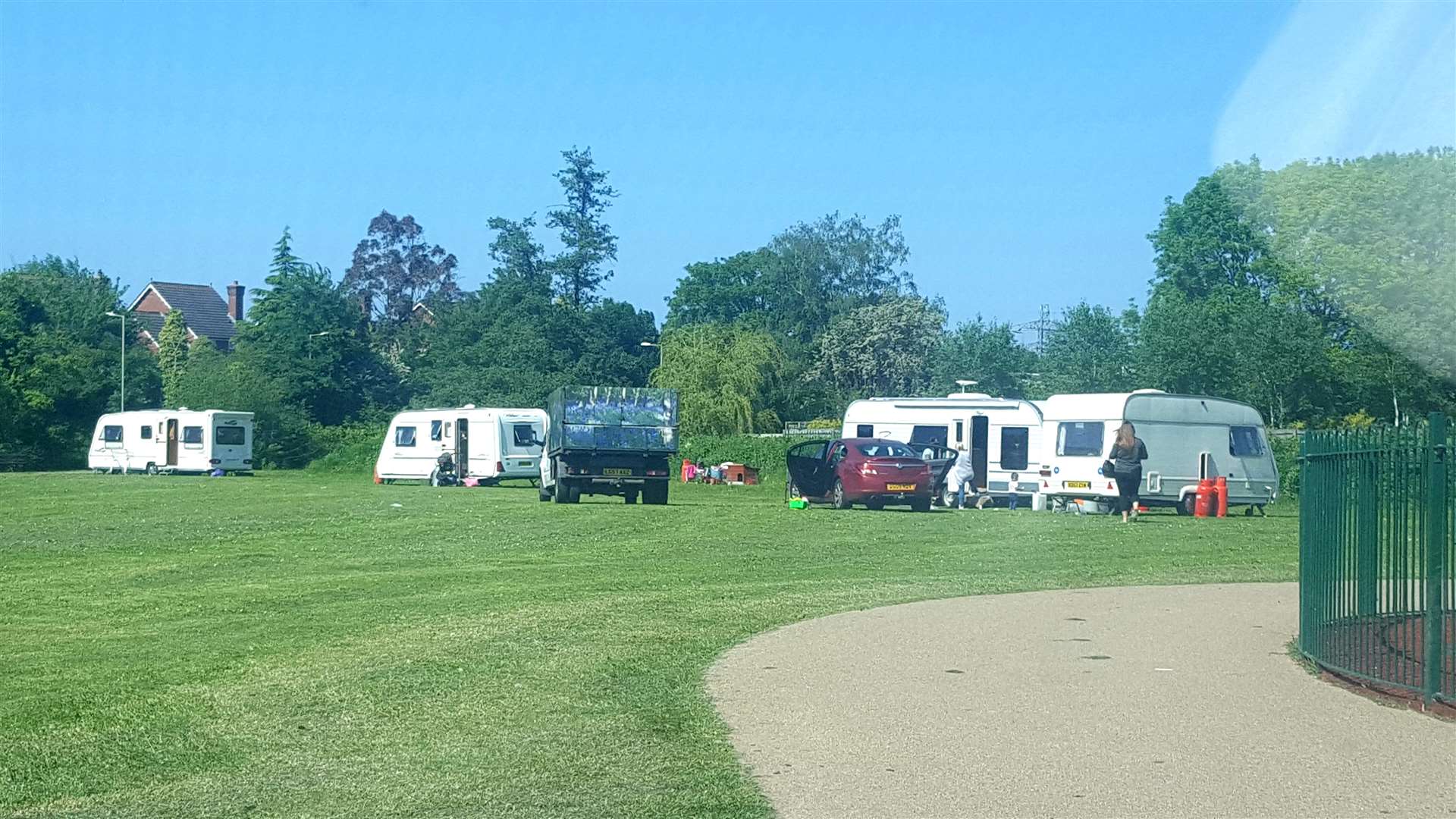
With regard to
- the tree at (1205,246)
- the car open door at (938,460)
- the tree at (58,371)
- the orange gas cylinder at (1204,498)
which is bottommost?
the orange gas cylinder at (1204,498)

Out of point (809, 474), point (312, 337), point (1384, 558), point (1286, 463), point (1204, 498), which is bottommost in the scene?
point (1204, 498)

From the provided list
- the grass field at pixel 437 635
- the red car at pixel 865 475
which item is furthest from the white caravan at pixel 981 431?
the grass field at pixel 437 635

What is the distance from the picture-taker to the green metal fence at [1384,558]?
882 centimetres

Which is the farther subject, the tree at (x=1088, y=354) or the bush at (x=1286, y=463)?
the tree at (x=1088, y=354)

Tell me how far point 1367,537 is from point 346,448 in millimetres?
62439

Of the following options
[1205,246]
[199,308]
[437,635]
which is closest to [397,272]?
[199,308]

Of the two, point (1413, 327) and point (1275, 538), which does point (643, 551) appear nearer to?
point (1275, 538)

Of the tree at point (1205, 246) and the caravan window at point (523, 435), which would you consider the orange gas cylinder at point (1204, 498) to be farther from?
the tree at point (1205, 246)

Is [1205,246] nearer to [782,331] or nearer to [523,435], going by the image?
[782,331]

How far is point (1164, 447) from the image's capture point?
33.4 metres

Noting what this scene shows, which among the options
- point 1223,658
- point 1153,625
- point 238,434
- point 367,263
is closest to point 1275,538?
point 1153,625

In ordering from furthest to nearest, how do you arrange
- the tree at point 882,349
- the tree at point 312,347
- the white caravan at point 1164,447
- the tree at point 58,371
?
the tree at point 882,349 < the tree at point 312,347 < the tree at point 58,371 < the white caravan at point 1164,447

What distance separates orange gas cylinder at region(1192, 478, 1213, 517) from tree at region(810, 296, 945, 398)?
2152 inches

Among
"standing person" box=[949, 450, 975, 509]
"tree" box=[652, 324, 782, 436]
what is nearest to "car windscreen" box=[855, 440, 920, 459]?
"standing person" box=[949, 450, 975, 509]
